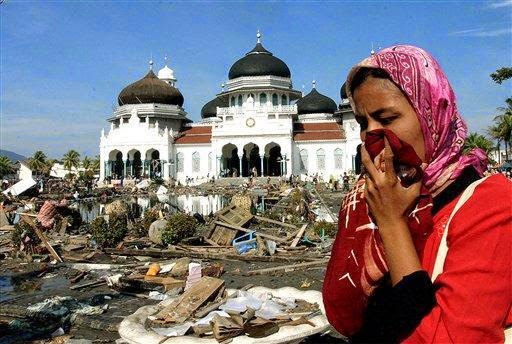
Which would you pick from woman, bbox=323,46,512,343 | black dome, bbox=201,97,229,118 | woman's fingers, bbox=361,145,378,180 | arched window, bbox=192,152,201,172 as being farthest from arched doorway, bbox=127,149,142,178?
woman's fingers, bbox=361,145,378,180

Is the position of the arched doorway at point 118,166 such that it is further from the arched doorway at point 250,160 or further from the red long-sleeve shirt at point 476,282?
the red long-sleeve shirt at point 476,282

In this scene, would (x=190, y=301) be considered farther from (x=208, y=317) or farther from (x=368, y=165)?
(x=368, y=165)

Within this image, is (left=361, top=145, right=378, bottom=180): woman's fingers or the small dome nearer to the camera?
(left=361, top=145, right=378, bottom=180): woman's fingers

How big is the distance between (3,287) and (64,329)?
11.8ft

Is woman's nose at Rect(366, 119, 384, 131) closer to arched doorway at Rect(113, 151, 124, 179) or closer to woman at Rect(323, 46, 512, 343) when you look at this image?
woman at Rect(323, 46, 512, 343)

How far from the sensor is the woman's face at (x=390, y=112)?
1385mm

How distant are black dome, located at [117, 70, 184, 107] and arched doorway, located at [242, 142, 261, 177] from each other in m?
11.0

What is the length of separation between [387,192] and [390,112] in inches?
12.0

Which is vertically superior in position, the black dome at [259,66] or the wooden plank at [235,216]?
→ the black dome at [259,66]

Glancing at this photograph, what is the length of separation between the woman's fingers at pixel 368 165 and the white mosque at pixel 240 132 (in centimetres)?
4227

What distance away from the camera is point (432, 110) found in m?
1.40

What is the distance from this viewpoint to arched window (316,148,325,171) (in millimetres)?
44688

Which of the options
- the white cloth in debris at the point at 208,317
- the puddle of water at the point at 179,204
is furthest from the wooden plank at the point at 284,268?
the puddle of water at the point at 179,204

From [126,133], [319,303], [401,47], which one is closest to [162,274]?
[319,303]
